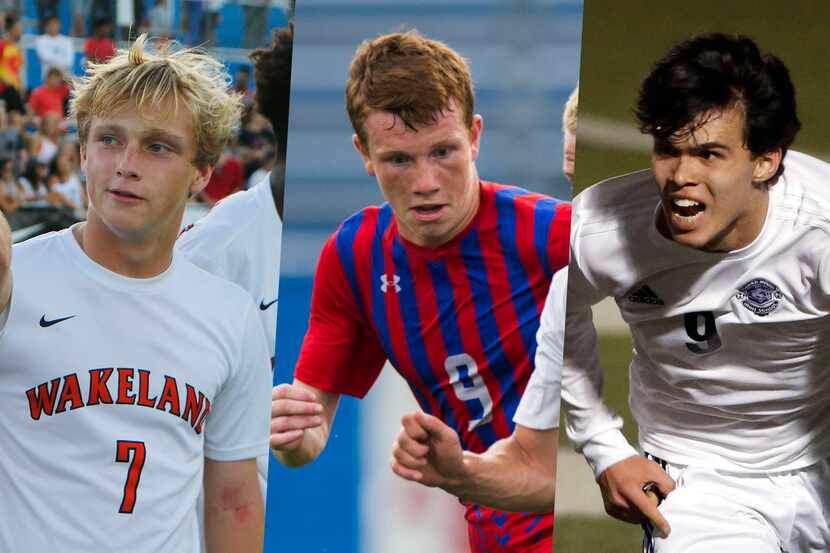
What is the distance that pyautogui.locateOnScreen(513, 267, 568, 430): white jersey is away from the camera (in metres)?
3.11

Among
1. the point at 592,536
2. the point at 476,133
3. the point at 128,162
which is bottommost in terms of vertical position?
the point at 592,536

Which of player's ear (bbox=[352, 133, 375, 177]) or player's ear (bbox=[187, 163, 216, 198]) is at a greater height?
player's ear (bbox=[352, 133, 375, 177])

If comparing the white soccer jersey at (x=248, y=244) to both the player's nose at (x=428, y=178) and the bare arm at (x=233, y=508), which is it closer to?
the bare arm at (x=233, y=508)

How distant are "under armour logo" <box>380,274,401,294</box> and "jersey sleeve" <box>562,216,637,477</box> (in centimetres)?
58

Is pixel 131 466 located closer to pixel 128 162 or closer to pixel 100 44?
pixel 128 162

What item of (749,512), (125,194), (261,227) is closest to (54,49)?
(125,194)

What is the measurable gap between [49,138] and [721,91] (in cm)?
215

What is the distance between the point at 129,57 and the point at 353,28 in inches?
28.3

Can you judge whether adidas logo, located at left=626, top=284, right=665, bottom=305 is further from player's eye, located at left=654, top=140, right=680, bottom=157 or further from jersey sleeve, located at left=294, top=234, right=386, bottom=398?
jersey sleeve, located at left=294, top=234, right=386, bottom=398

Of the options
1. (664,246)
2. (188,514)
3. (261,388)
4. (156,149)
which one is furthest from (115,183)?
(664,246)

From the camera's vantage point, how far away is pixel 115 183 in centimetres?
308

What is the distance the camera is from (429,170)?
313 cm

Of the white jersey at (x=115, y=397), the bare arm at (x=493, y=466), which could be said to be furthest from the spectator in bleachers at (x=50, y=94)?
the bare arm at (x=493, y=466)

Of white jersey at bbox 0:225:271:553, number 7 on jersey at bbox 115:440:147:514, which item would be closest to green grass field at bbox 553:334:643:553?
white jersey at bbox 0:225:271:553
